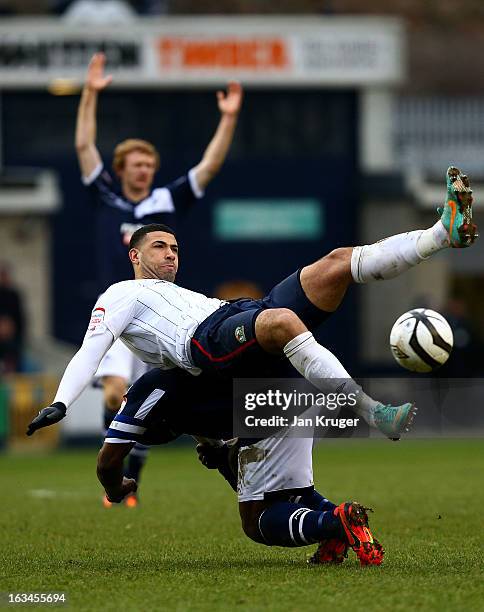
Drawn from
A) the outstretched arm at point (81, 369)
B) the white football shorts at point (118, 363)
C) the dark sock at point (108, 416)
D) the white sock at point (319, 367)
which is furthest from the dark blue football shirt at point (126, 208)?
the white sock at point (319, 367)

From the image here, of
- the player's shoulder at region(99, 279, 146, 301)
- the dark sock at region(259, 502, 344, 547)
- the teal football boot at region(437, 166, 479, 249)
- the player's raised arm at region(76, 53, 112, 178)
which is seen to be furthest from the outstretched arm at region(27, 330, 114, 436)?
Result: the player's raised arm at region(76, 53, 112, 178)

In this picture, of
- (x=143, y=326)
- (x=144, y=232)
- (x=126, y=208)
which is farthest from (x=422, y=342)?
(x=126, y=208)

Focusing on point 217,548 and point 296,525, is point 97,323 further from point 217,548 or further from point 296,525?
point 217,548

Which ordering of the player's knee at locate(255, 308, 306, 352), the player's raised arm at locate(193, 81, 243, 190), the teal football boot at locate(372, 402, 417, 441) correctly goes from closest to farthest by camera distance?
the teal football boot at locate(372, 402, 417, 441), the player's knee at locate(255, 308, 306, 352), the player's raised arm at locate(193, 81, 243, 190)

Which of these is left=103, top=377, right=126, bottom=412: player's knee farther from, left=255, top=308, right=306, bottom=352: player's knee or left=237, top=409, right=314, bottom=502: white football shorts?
left=255, top=308, right=306, bottom=352: player's knee

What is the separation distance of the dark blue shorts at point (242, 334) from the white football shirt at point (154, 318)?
9 centimetres

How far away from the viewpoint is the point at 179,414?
300 inches

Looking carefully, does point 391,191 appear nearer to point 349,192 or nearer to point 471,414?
point 349,192

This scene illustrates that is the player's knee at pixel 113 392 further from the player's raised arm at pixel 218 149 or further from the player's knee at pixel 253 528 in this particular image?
the player's knee at pixel 253 528

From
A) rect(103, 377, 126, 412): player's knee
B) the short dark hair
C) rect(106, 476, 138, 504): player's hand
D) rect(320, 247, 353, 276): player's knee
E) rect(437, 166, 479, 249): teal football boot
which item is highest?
rect(437, 166, 479, 249): teal football boot

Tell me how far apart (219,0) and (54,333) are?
1384cm

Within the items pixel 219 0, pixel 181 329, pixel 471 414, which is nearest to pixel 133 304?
pixel 181 329

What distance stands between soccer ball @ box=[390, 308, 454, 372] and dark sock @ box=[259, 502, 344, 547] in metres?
0.84

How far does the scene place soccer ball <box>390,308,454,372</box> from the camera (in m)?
7.21
